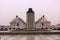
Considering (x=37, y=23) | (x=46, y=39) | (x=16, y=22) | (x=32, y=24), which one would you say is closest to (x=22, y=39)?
(x=46, y=39)

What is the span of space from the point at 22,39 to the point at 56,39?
1386 mm

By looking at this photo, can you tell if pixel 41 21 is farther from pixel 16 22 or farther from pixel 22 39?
pixel 22 39

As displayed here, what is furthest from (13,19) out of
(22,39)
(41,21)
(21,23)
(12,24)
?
(22,39)

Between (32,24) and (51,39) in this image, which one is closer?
(51,39)

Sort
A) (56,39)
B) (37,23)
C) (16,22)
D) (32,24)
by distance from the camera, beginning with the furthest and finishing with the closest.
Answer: (16,22) < (37,23) < (32,24) < (56,39)

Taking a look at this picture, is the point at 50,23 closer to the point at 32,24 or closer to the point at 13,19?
the point at 13,19

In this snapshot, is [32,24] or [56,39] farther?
[32,24]

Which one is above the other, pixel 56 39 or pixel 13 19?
pixel 13 19

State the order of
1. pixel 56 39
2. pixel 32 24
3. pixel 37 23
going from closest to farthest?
pixel 56 39
pixel 32 24
pixel 37 23

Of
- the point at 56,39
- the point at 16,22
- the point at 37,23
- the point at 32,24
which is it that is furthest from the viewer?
the point at 16,22

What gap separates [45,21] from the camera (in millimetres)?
22516

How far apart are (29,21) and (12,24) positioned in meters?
11.3

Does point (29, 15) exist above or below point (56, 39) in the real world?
above

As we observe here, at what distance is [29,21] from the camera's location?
40.4ft
